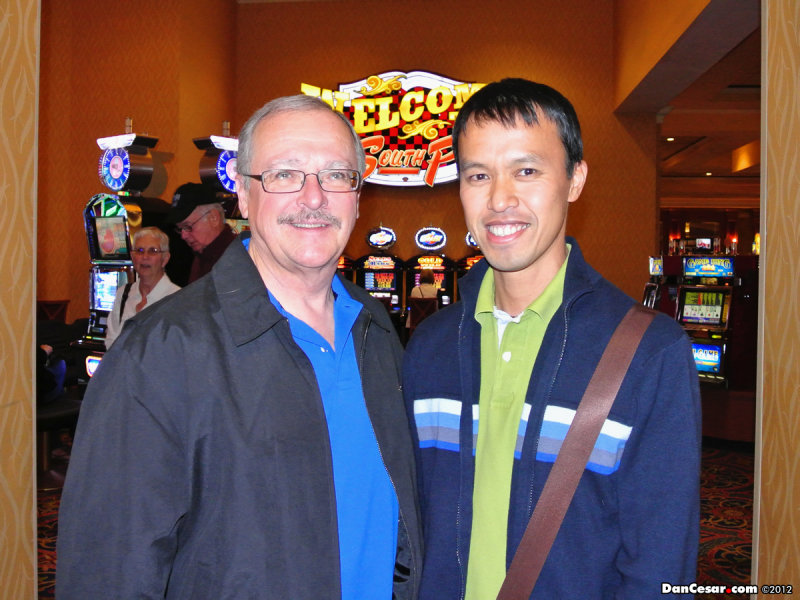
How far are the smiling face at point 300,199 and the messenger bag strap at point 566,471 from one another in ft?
2.14

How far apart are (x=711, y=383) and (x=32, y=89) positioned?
18.9 feet

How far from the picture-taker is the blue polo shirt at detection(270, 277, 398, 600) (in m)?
1.39

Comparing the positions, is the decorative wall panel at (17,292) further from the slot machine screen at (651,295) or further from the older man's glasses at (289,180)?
the slot machine screen at (651,295)

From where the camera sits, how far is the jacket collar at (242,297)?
1.35 metres

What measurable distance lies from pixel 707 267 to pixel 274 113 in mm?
5910

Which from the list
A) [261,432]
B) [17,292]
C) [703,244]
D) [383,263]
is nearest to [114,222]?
[17,292]

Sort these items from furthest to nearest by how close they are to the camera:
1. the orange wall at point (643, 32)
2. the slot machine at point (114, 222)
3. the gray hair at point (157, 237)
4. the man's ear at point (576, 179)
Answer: the orange wall at point (643, 32) → the slot machine at point (114, 222) → the gray hair at point (157, 237) → the man's ear at point (576, 179)

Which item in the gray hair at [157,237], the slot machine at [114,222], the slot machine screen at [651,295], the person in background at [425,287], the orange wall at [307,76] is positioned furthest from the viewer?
the person in background at [425,287]

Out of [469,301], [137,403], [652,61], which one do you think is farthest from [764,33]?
[652,61]

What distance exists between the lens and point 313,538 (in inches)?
50.9

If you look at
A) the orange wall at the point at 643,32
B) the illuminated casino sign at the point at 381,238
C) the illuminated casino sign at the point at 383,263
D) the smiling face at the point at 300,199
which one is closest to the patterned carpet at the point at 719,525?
the smiling face at the point at 300,199

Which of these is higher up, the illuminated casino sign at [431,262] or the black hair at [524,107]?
the illuminated casino sign at [431,262]

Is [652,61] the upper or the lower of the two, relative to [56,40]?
lower

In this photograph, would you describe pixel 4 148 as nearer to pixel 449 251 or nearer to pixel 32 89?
pixel 32 89
